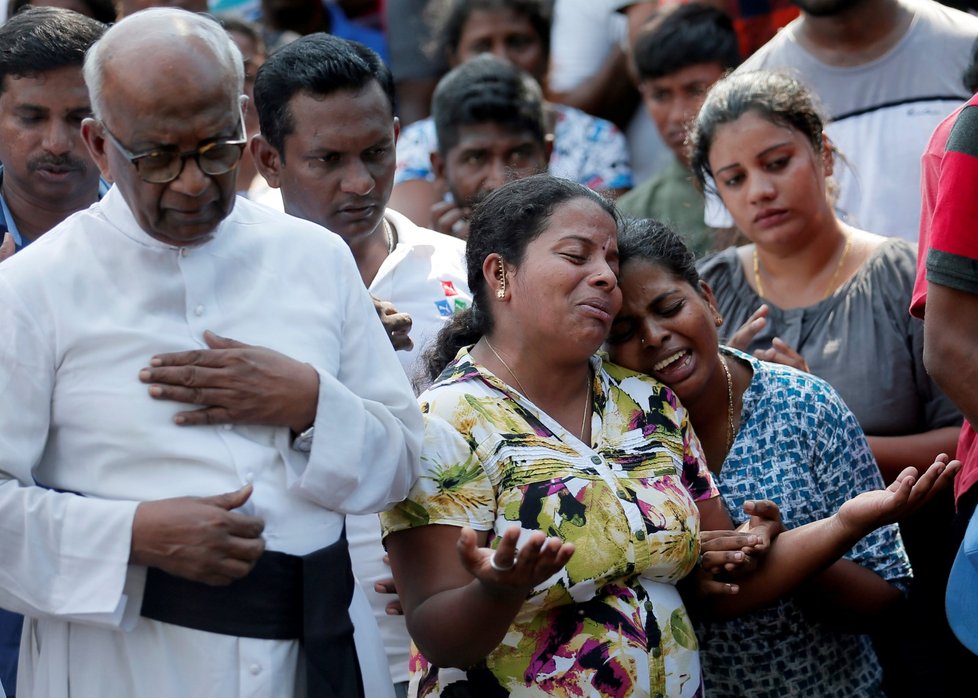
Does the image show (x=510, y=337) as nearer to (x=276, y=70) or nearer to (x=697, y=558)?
(x=697, y=558)

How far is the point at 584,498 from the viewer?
2.84 m

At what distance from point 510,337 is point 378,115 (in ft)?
3.11

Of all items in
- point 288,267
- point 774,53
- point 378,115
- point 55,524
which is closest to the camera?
point 55,524

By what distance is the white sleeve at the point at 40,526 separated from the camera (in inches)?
95.2

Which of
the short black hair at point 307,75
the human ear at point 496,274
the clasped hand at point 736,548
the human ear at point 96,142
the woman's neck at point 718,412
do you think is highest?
the human ear at point 96,142

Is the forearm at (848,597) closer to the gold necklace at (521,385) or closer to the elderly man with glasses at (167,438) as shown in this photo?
the gold necklace at (521,385)

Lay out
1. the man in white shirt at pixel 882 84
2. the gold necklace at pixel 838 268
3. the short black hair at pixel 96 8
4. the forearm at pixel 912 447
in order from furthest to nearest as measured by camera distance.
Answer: the short black hair at pixel 96 8 → the man in white shirt at pixel 882 84 → the gold necklace at pixel 838 268 → the forearm at pixel 912 447

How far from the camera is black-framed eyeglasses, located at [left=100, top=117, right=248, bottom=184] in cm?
250

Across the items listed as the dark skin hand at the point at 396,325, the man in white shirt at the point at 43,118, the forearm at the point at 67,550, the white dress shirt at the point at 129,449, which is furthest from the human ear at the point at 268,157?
the forearm at the point at 67,550

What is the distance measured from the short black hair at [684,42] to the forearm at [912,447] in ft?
7.00

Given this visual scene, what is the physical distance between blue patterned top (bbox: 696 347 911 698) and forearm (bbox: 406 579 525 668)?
81 centimetres

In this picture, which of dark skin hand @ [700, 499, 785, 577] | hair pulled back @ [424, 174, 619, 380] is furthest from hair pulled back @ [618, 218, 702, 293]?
dark skin hand @ [700, 499, 785, 577]

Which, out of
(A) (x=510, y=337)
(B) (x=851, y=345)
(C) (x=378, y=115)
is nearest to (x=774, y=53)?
(B) (x=851, y=345)

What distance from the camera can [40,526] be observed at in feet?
7.95
